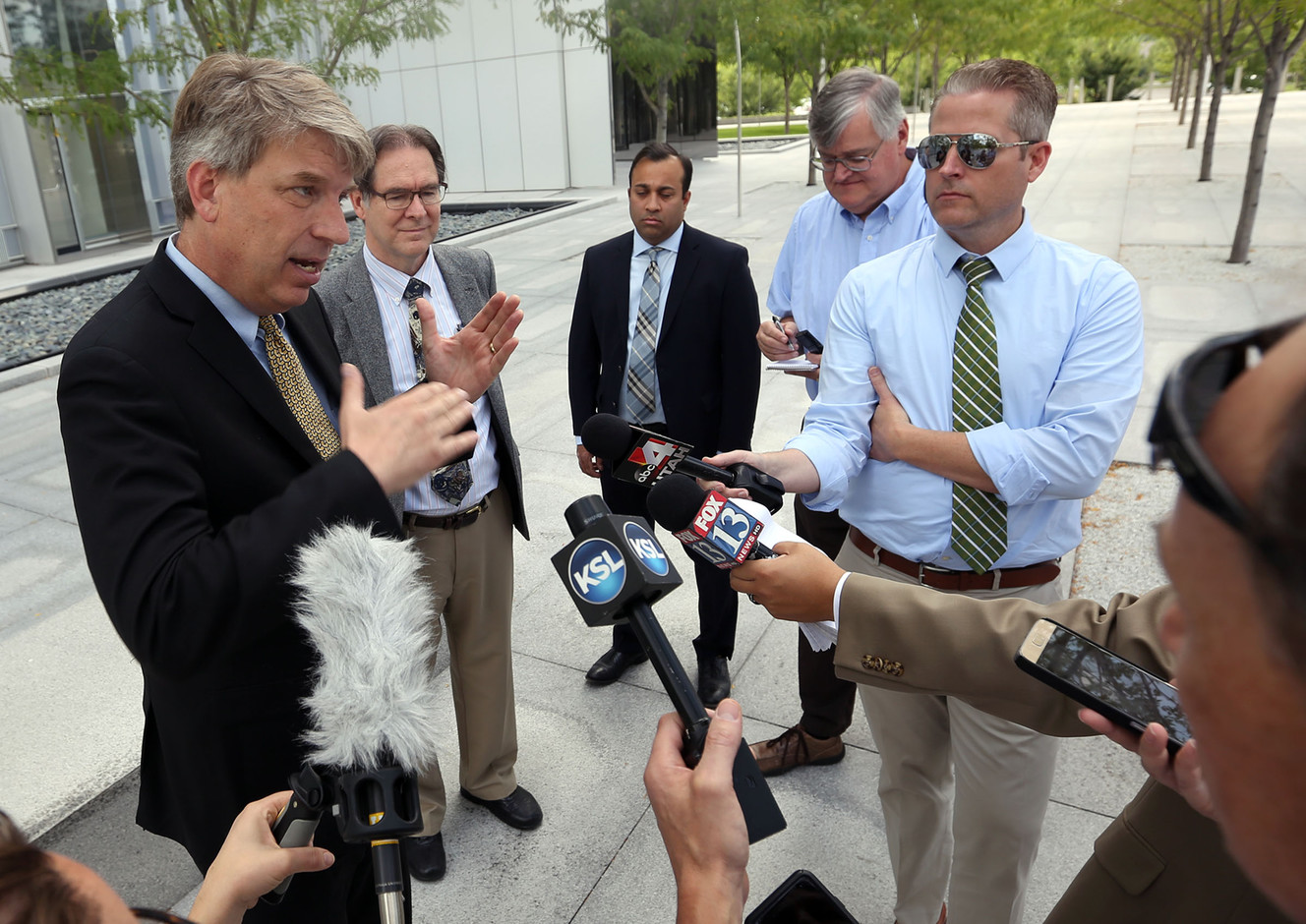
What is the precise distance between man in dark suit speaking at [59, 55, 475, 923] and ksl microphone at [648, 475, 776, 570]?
42 cm

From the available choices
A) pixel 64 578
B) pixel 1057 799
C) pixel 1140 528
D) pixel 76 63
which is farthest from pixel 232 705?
pixel 76 63

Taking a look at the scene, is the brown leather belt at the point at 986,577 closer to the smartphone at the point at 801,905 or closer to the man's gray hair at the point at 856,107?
the smartphone at the point at 801,905

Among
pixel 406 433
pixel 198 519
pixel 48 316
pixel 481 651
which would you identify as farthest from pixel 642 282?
pixel 48 316

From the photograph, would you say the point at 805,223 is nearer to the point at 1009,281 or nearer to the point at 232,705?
the point at 1009,281

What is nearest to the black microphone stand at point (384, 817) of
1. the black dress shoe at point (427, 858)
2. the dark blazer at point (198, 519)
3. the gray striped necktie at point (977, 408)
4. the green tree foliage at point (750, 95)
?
the dark blazer at point (198, 519)

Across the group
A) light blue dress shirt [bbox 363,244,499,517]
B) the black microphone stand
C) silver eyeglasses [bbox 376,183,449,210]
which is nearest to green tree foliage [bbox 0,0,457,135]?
silver eyeglasses [bbox 376,183,449,210]

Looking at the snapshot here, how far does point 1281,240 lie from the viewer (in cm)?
1190

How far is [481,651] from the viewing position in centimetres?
330

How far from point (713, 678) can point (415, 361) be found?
1.99m

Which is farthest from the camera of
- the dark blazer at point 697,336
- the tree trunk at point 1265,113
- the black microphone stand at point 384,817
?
the tree trunk at point 1265,113

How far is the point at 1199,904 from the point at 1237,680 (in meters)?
1.07

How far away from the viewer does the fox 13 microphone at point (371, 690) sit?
3.61ft

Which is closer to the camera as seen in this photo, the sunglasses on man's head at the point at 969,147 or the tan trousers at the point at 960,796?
the tan trousers at the point at 960,796

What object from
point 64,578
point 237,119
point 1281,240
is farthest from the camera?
point 1281,240
